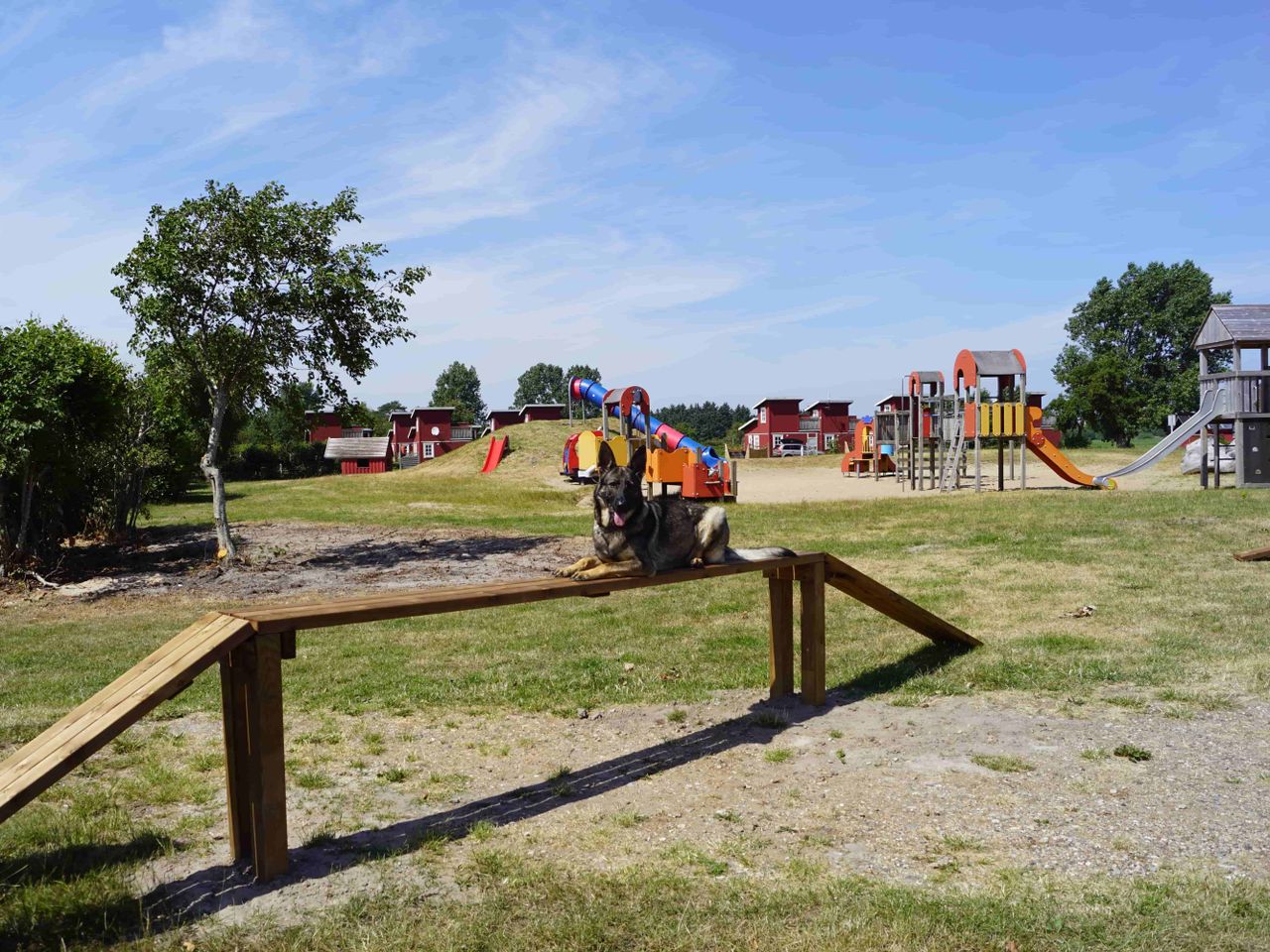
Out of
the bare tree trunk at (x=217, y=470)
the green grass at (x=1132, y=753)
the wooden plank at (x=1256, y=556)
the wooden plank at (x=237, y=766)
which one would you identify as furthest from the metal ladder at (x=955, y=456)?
the wooden plank at (x=237, y=766)

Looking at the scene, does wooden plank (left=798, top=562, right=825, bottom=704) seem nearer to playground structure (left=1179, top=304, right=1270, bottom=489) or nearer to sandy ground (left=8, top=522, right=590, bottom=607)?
sandy ground (left=8, top=522, right=590, bottom=607)

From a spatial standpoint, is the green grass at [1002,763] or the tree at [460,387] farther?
the tree at [460,387]

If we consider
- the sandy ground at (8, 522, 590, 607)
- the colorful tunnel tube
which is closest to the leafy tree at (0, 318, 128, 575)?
the sandy ground at (8, 522, 590, 607)

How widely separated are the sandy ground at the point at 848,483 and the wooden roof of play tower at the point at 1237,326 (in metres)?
4.04

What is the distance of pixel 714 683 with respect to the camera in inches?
317

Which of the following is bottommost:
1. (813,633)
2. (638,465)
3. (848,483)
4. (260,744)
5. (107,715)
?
(813,633)

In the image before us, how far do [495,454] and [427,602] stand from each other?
131ft

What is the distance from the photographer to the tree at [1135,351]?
6819 centimetres

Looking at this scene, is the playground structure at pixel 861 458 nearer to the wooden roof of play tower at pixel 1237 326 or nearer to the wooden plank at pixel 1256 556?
the wooden roof of play tower at pixel 1237 326

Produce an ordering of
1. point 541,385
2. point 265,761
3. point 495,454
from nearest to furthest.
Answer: point 265,761 → point 495,454 → point 541,385

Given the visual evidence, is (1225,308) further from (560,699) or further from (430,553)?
(560,699)

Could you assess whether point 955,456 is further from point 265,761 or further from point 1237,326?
point 265,761

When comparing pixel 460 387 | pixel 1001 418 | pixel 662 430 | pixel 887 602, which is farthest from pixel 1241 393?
pixel 460 387

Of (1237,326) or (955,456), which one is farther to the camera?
(955,456)
